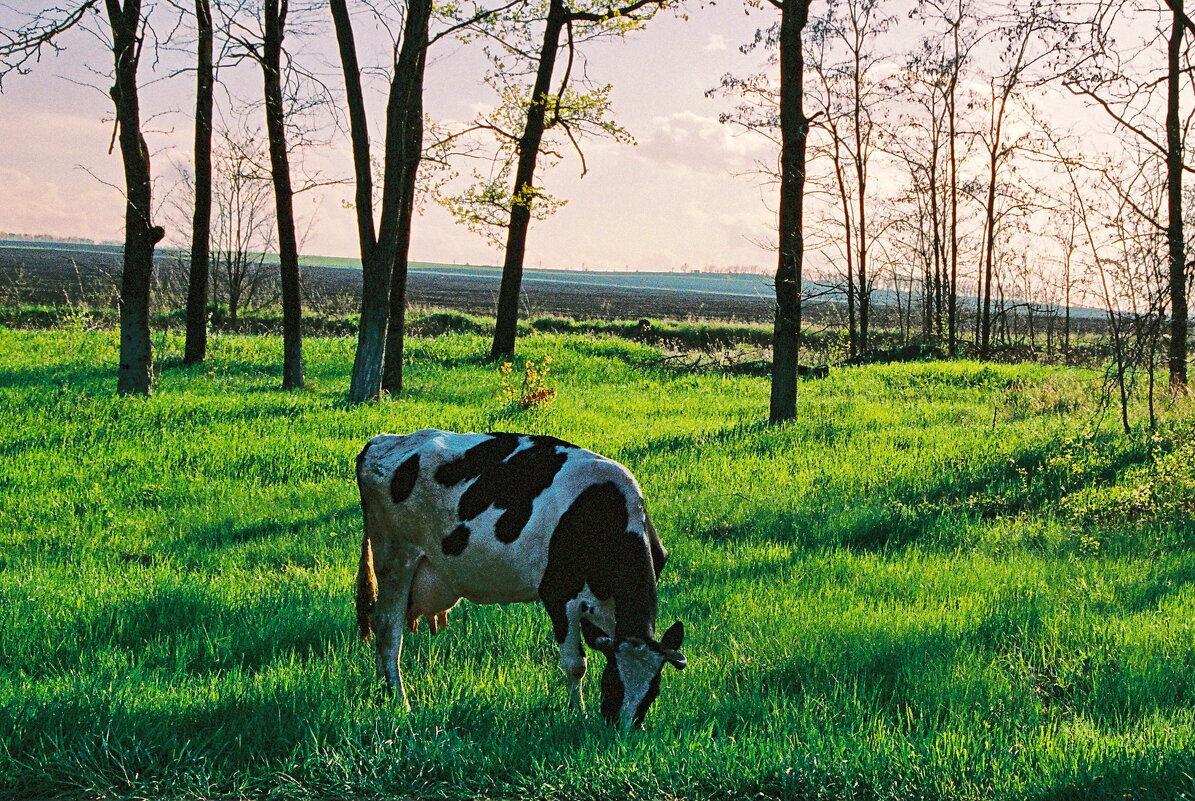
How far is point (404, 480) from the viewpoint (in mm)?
→ 5328

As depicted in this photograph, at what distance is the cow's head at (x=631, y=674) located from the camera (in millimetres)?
4355

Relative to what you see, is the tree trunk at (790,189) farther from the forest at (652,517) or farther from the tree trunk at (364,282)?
the tree trunk at (364,282)

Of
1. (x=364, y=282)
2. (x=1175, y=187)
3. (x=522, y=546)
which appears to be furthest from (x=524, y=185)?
(x=522, y=546)

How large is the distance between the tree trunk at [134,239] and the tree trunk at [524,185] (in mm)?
8197

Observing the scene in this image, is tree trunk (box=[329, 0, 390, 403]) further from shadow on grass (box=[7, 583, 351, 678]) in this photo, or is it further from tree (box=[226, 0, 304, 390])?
shadow on grass (box=[7, 583, 351, 678])

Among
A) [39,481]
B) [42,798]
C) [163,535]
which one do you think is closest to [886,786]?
[42,798]

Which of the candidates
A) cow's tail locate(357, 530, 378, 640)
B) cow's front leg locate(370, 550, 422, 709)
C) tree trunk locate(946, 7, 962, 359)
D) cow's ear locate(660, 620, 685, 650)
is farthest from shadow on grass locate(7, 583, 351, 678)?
tree trunk locate(946, 7, 962, 359)

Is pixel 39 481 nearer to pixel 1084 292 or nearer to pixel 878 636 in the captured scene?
pixel 878 636

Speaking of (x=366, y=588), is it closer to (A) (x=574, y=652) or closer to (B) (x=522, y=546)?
(B) (x=522, y=546)

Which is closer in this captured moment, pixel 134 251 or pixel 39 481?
pixel 39 481

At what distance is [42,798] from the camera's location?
409cm

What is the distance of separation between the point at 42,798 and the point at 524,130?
2076cm

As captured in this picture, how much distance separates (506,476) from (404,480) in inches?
25.7

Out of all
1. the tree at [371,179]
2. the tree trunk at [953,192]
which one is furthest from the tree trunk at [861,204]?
the tree at [371,179]
